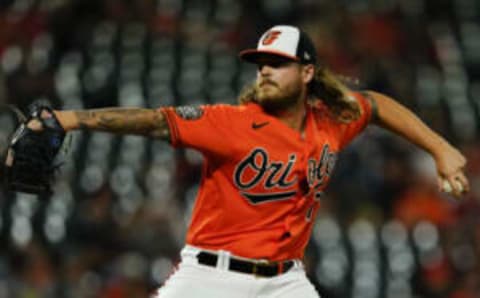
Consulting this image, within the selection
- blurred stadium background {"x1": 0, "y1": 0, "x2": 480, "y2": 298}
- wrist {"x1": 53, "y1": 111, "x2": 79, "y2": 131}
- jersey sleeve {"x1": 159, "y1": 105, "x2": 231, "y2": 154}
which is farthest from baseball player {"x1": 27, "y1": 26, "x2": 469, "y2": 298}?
blurred stadium background {"x1": 0, "y1": 0, "x2": 480, "y2": 298}

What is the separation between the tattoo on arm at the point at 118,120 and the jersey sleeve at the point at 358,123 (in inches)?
41.7

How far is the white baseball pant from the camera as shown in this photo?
4.34 m

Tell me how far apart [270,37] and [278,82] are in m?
0.19

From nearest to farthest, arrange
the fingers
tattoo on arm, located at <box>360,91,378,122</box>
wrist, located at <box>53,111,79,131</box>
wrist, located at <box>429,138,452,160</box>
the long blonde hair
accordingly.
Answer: wrist, located at <box>53,111,79,131</box>
the fingers
wrist, located at <box>429,138,452,160</box>
the long blonde hair
tattoo on arm, located at <box>360,91,378,122</box>

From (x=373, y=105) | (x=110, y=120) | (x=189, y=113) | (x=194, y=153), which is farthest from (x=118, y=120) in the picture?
(x=194, y=153)

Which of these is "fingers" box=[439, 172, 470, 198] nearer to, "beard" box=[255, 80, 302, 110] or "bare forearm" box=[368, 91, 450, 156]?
"bare forearm" box=[368, 91, 450, 156]

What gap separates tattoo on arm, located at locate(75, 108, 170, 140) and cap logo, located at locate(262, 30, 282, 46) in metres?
0.70

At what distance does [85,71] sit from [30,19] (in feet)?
3.31

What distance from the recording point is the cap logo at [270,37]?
459 cm

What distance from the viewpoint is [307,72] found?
4.75m

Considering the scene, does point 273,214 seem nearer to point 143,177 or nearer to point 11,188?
point 11,188

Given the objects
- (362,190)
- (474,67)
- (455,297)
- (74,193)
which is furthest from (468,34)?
(74,193)

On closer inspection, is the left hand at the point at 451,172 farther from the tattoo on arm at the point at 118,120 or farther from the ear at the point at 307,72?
the tattoo on arm at the point at 118,120

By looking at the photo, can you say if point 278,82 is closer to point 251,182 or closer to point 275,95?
point 275,95
